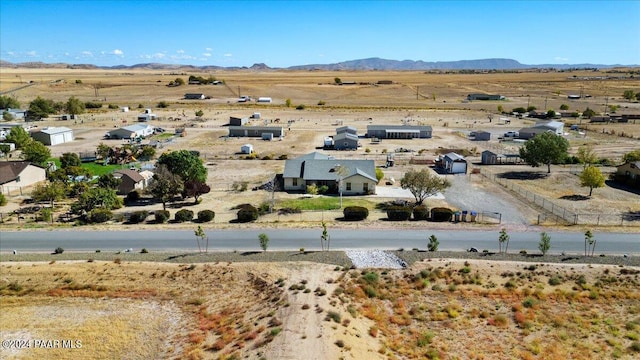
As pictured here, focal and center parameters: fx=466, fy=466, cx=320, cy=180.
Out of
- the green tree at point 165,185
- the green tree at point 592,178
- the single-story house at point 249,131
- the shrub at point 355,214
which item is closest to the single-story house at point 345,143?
the single-story house at point 249,131

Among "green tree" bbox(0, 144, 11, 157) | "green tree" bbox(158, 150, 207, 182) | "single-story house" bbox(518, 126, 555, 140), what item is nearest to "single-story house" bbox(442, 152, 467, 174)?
"green tree" bbox(158, 150, 207, 182)

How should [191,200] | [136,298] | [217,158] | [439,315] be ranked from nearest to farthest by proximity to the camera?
[439,315] → [136,298] → [191,200] → [217,158]

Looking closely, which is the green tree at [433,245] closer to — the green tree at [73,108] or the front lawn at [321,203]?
the front lawn at [321,203]

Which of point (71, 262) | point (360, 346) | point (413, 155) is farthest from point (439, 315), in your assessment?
point (413, 155)

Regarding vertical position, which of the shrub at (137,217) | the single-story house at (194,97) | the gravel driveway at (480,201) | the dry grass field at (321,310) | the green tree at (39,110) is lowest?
the dry grass field at (321,310)

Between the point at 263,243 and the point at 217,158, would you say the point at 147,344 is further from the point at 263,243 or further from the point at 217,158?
the point at 217,158

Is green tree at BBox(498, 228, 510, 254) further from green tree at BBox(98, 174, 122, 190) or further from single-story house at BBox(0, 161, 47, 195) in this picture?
single-story house at BBox(0, 161, 47, 195)
